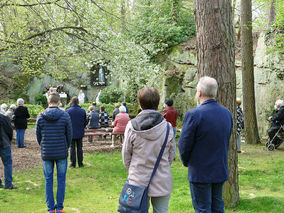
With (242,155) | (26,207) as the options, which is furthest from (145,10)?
(26,207)

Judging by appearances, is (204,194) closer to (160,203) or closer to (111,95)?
(160,203)

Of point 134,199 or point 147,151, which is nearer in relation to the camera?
point 134,199

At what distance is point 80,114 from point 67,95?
23.8 metres

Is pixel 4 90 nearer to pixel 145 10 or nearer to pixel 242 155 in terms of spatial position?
pixel 145 10

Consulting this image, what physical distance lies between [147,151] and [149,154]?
0.12 ft

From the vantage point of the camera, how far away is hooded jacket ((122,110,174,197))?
3.08 meters

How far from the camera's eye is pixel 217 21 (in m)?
→ 4.83

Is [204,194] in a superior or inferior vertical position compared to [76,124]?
inferior

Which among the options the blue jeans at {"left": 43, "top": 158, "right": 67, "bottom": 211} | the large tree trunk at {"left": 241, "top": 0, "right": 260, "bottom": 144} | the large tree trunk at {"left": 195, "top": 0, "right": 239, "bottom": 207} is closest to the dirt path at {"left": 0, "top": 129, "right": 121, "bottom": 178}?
the blue jeans at {"left": 43, "top": 158, "right": 67, "bottom": 211}

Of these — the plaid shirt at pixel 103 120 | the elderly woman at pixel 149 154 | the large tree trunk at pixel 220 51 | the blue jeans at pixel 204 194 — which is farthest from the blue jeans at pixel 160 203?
the plaid shirt at pixel 103 120

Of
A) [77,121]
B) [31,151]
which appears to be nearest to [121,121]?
[77,121]

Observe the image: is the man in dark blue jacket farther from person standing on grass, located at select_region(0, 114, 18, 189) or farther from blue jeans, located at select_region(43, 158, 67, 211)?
blue jeans, located at select_region(43, 158, 67, 211)

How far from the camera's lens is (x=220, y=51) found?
4.86 meters

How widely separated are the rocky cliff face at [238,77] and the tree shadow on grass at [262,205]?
32.0 ft
